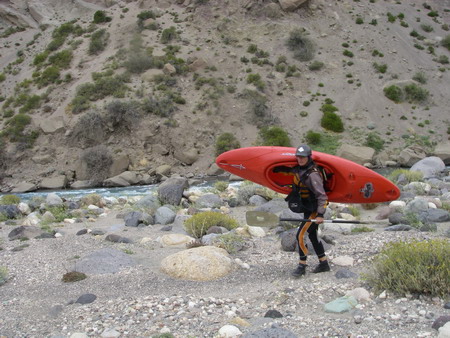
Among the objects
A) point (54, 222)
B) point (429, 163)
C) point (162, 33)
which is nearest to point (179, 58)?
point (162, 33)

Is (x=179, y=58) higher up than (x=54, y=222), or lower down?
higher up

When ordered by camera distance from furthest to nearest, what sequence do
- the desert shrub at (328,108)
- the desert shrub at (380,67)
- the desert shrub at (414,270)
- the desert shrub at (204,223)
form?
the desert shrub at (380,67)
the desert shrub at (328,108)
the desert shrub at (204,223)
the desert shrub at (414,270)

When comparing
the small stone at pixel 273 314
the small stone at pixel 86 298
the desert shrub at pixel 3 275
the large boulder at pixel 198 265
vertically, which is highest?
the small stone at pixel 273 314

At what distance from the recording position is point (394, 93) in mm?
38031

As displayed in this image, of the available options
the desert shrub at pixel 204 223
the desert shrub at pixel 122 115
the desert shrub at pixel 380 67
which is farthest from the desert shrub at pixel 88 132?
the desert shrub at pixel 204 223

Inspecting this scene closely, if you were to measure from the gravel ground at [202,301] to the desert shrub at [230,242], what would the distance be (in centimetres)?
15

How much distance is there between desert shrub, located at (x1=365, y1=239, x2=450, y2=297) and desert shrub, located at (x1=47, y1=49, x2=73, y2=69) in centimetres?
4009

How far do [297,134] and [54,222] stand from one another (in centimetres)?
2543

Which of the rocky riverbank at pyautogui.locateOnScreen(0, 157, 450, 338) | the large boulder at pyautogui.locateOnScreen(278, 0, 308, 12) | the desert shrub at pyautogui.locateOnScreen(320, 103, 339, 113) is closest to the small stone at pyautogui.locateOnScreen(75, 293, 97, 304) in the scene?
the rocky riverbank at pyautogui.locateOnScreen(0, 157, 450, 338)

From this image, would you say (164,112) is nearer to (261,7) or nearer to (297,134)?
(297,134)

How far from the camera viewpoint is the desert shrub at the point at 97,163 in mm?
29891

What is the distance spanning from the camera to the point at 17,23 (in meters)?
52.6

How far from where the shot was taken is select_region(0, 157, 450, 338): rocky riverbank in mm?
4438

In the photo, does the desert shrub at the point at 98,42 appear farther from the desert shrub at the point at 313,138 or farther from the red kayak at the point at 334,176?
the red kayak at the point at 334,176
